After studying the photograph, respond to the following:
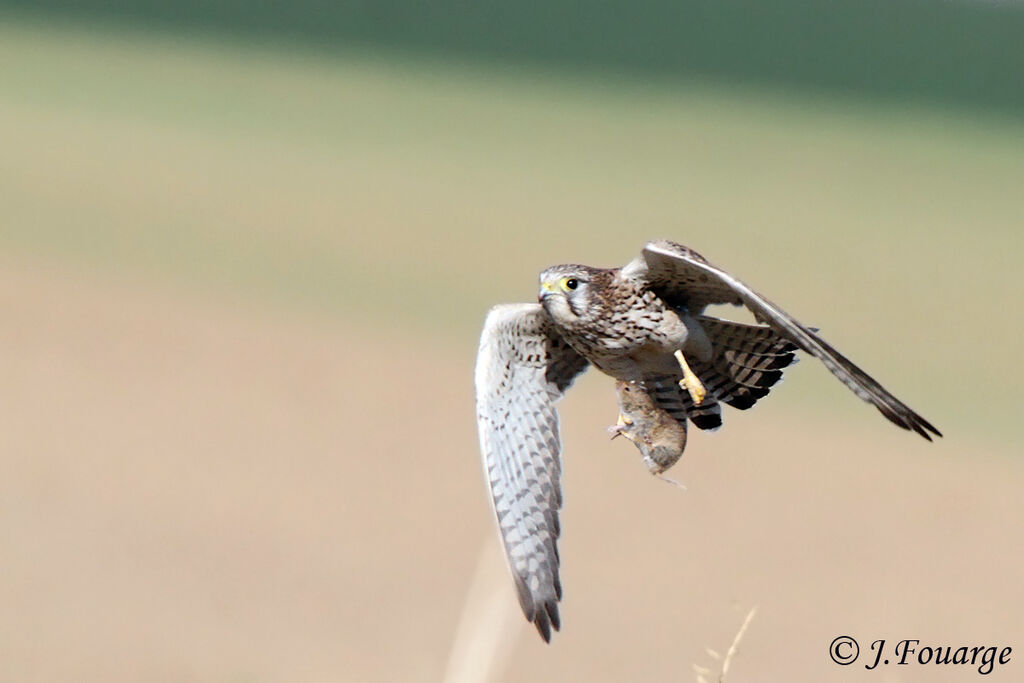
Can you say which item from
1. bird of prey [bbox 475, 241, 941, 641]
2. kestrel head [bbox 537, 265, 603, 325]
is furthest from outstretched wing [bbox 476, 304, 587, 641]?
kestrel head [bbox 537, 265, 603, 325]

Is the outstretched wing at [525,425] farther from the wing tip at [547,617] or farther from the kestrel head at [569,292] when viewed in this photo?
the kestrel head at [569,292]

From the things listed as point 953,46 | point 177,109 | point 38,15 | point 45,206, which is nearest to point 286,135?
point 177,109

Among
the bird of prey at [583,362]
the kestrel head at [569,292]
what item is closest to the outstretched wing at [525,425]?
the bird of prey at [583,362]

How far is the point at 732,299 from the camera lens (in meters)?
4.13

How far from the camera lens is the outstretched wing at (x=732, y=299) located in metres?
3.41

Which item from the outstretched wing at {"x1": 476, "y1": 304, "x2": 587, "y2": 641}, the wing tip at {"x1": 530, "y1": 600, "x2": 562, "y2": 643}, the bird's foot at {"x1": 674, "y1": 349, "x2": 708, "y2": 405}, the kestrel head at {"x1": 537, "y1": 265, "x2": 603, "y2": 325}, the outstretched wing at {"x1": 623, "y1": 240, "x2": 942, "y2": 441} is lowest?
the wing tip at {"x1": 530, "y1": 600, "x2": 562, "y2": 643}

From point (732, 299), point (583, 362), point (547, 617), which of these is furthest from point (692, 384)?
point (547, 617)

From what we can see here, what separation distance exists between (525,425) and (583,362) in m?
0.27

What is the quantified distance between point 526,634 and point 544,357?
6119 mm

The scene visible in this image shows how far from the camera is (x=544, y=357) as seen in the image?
4.68 meters

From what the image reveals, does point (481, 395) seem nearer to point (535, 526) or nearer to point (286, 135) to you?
point (535, 526)

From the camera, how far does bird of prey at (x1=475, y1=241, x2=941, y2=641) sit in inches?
166

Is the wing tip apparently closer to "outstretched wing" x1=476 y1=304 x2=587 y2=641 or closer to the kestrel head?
"outstretched wing" x1=476 y1=304 x2=587 y2=641

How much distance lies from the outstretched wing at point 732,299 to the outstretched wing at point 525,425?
470mm
